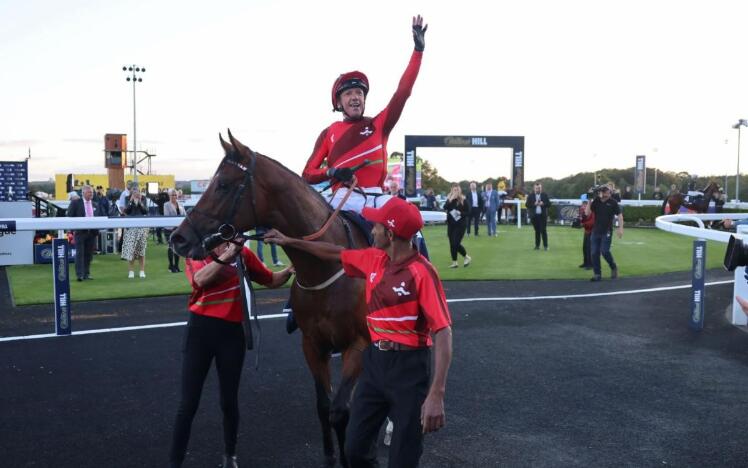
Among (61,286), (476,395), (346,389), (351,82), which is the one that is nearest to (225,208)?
(346,389)

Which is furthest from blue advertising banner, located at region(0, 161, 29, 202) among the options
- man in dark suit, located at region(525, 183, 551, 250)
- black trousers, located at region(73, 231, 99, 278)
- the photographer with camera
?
the photographer with camera

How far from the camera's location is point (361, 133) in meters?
5.04

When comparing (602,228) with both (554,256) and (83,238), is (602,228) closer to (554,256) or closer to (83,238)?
(554,256)

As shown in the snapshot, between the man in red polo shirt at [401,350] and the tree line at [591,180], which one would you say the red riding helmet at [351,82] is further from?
the tree line at [591,180]

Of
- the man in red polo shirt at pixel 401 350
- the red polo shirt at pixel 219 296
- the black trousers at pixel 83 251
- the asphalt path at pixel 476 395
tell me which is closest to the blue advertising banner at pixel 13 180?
the black trousers at pixel 83 251

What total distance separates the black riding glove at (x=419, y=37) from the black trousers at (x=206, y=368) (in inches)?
95.0

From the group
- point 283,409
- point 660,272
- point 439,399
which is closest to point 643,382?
point 283,409

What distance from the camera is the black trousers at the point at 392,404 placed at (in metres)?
3.33

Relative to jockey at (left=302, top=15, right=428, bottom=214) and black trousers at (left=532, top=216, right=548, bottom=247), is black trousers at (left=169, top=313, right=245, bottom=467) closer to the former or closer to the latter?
jockey at (left=302, top=15, right=428, bottom=214)

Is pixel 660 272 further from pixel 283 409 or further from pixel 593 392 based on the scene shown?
pixel 283 409

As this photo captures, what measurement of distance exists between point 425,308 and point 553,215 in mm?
33072

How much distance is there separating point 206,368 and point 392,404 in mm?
1685

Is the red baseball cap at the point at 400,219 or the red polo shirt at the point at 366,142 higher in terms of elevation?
the red polo shirt at the point at 366,142

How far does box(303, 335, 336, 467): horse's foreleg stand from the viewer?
14.6ft
